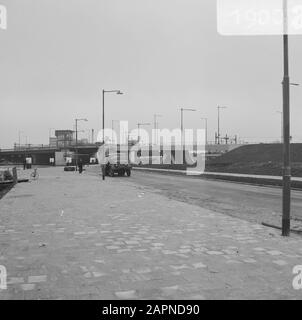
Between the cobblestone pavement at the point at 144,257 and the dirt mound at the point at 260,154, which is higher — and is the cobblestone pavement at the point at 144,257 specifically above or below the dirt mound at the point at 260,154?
below

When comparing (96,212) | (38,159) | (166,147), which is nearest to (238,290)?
(96,212)

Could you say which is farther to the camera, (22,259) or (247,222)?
(247,222)

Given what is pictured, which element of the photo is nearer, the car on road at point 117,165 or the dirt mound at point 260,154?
the car on road at point 117,165

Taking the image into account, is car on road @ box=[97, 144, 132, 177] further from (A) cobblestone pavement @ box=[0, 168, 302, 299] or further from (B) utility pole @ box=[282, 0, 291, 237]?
(B) utility pole @ box=[282, 0, 291, 237]

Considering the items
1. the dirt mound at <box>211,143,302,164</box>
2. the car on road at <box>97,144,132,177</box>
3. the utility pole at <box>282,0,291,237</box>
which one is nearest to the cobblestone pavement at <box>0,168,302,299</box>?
the utility pole at <box>282,0,291,237</box>

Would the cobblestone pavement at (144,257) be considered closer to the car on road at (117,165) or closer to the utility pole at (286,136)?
the utility pole at (286,136)

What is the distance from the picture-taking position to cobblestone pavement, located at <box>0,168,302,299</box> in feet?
18.3

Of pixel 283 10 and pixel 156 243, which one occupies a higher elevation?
pixel 283 10

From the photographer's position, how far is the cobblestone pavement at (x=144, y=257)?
558 centimetres

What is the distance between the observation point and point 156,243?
8.51m

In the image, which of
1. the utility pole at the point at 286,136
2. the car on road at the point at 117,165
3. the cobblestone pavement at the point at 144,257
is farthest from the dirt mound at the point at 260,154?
the utility pole at the point at 286,136
